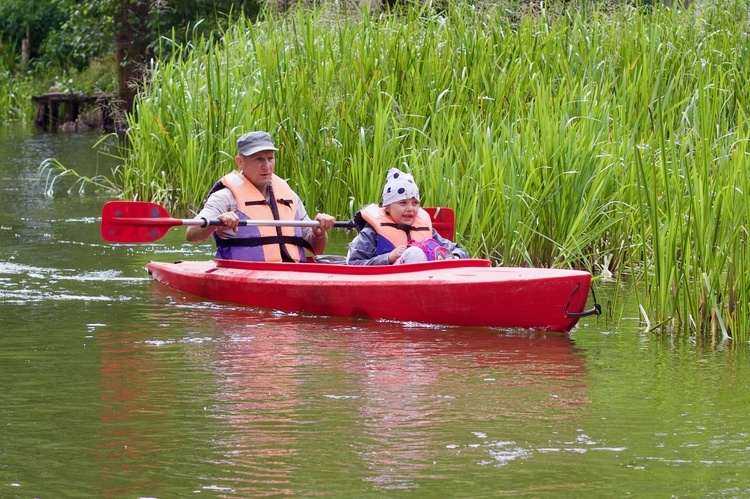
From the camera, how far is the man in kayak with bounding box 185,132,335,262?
24.0ft

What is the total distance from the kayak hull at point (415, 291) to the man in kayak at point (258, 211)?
0.18 metres

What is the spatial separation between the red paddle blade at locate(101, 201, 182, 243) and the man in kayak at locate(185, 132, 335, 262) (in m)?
0.26

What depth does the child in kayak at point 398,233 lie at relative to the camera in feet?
22.3

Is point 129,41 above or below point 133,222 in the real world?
above

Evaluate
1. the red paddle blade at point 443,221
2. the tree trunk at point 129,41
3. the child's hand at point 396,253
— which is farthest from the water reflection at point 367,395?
the tree trunk at point 129,41

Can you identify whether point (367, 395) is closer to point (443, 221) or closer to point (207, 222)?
point (207, 222)

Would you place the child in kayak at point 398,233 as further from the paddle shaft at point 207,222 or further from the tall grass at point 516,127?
the tall grass at point 516,127

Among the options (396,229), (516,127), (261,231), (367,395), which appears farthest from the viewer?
(516,127)

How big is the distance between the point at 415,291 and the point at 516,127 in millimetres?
1861

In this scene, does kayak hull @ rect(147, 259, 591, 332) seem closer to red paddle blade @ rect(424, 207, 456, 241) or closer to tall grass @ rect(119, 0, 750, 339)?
tall grass @ rect(119, 0, 750, 339)

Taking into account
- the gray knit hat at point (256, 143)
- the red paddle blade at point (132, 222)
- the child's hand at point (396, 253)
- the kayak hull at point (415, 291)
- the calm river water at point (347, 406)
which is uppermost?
the gray knit hat at point (256, 143)

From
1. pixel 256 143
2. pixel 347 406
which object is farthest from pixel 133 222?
pixel 347 406

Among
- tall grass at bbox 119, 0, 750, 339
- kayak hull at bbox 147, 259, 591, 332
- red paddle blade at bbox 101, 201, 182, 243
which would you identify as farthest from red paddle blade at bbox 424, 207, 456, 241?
red paddle blade at bbox 101, 201, 182, 243

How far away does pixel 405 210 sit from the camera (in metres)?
6.80
